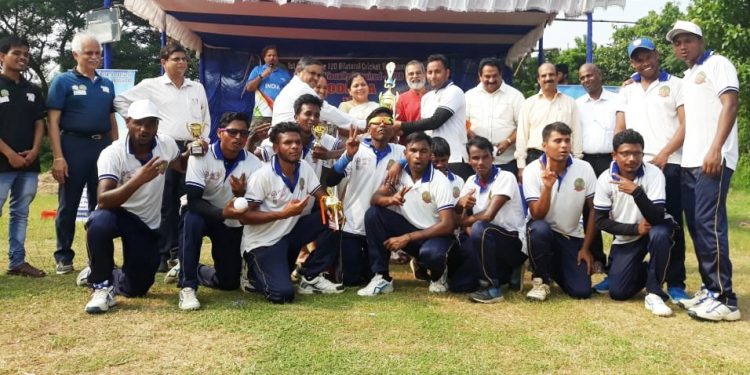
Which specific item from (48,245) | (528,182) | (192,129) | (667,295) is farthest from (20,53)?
(667,295)

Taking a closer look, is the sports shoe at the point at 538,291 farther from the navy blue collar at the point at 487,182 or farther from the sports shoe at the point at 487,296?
the navy blue collar at the point at 487,182

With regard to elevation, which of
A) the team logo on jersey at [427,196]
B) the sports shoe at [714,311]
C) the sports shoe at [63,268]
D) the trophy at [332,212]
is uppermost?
the team logo on jersey at [427,196]

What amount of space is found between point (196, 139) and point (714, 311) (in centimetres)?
372

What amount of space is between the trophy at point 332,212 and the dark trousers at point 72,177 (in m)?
1.90

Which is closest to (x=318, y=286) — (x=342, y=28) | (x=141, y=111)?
(x=141, y=111)

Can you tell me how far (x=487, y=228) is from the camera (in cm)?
464

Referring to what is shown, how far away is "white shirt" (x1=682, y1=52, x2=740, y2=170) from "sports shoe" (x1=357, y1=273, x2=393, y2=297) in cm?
221

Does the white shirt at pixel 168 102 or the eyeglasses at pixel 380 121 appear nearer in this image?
the eyeglasses at pixel 380 121

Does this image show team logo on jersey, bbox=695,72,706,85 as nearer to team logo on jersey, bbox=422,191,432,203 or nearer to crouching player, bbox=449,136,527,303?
crouching player, bbox=449,136,527,303

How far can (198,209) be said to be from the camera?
4.43 meters

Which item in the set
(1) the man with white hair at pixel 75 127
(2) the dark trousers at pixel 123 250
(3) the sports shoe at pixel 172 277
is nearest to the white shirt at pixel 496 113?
(3) the sports shoe at pixel 172 277

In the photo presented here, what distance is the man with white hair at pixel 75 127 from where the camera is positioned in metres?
5.07

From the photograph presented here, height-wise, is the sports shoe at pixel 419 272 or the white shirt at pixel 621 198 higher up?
the white shirt at pixel 621 198

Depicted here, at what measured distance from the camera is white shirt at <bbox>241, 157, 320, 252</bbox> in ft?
14.8
